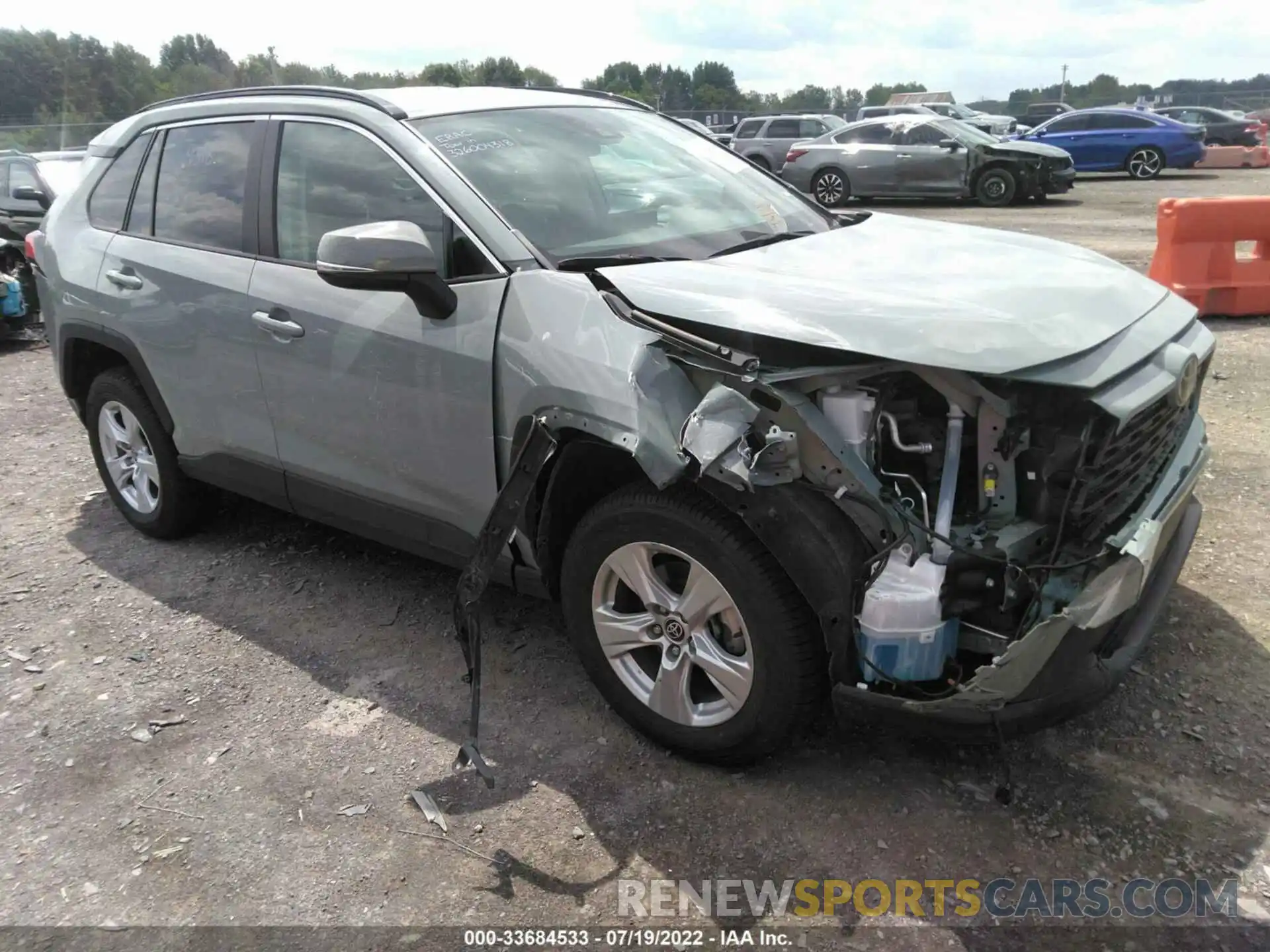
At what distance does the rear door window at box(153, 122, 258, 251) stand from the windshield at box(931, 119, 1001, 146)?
1593 centimetres

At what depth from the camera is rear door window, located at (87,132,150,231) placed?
14.5ft

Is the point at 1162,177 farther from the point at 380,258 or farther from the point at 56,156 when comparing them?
the point at 380,258

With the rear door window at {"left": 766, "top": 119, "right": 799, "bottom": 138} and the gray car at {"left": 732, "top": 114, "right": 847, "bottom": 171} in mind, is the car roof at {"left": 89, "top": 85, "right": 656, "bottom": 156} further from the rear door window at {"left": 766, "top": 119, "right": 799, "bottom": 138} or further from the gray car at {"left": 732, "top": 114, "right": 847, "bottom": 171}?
the rear door window at {"left": 766, "top": 119, "right": 799, "bottom": 138}

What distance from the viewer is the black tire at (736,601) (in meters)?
2.56

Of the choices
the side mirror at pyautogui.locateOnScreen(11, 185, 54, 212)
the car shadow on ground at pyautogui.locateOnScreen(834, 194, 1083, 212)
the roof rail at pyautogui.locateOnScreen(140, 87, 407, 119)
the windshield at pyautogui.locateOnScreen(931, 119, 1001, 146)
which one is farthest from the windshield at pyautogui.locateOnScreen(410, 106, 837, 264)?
the windshield at pyautogui.locateOnScreen(931, 119, 1001, 146)

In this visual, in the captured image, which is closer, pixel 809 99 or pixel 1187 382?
pixel 1187 382

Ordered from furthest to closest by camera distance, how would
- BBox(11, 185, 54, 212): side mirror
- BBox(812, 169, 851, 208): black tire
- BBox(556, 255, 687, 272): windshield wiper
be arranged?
BBox(812, 169, 851, 208): black tire, BBox(11, 185, 54, 212): side mirror, BBox(556, 255, 687, 272): windshield wiper

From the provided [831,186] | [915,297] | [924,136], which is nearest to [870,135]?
[924,136]

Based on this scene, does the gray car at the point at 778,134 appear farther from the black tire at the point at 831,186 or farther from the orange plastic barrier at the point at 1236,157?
the orange plastic barrier at the point at 1236,157

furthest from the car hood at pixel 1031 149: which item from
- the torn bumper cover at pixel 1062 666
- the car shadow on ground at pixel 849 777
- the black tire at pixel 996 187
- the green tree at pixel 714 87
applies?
the green tree at pixel 714 87

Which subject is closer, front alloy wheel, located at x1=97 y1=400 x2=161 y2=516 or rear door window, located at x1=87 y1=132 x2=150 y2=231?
rear door window, located at x1=87 y1=132 x2=150 y2=231

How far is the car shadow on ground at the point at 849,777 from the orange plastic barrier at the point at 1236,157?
2470 centimetres

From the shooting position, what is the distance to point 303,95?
376 cm

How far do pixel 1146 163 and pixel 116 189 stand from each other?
22.5 metres
